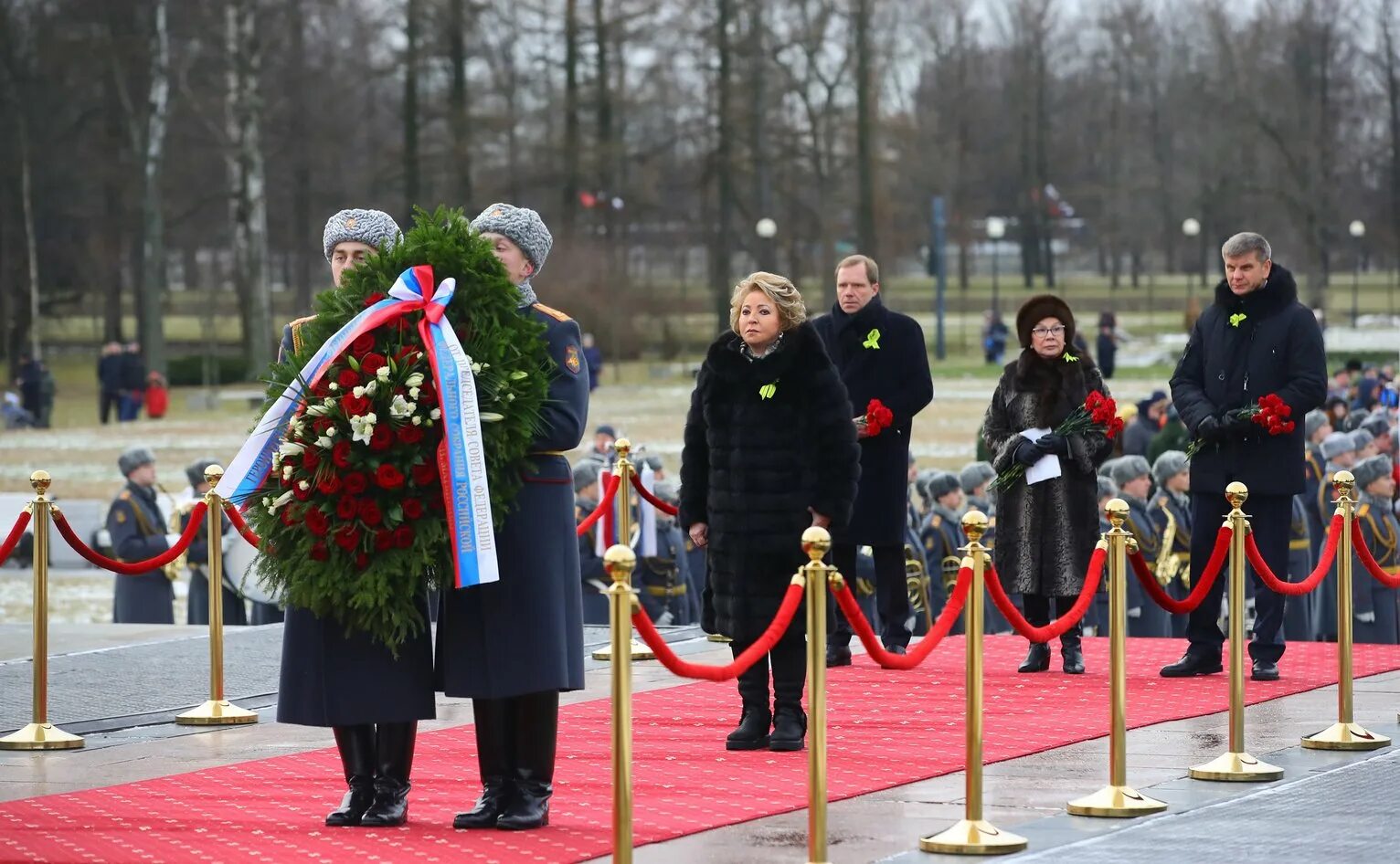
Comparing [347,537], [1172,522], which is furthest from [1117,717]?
[1172,522]

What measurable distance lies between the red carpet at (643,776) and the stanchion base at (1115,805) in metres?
0.18

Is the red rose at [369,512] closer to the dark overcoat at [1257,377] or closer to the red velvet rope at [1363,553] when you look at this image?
the red velvet rope at [1363,553]

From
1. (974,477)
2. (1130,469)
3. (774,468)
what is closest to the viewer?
(774,468)

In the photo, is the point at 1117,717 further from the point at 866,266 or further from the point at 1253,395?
the point at 866,266

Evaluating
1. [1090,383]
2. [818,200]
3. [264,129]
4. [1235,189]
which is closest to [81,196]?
[264,129]

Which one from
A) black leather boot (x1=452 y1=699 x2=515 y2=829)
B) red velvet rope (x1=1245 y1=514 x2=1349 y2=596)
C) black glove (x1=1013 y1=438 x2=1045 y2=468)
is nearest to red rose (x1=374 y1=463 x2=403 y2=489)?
black leather boot (x1=452 y1=699 x2=515 y2=829)

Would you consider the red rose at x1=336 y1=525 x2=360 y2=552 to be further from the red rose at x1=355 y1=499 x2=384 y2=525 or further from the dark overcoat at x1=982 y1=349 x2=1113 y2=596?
the dark overcoat at x1=982 y1=349 x2=1113 y2=596

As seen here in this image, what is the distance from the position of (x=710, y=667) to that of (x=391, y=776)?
4.51 feet

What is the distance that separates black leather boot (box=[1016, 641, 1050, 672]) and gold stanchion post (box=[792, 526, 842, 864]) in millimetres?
4253

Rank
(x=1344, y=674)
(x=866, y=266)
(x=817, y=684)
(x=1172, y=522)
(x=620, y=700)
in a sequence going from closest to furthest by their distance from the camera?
(x=620, y=700)
(x=817, y=684)
(x=1344, y=674)
(x=866, y=266)
(x=1172, y=522)

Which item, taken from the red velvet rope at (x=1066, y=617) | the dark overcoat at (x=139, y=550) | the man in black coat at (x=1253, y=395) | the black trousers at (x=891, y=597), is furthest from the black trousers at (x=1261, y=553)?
the dark overcoat at (x=139, y=550)

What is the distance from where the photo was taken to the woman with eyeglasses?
11.0 metres

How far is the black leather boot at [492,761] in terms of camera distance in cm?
752

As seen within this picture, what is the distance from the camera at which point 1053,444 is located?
10.9 m
